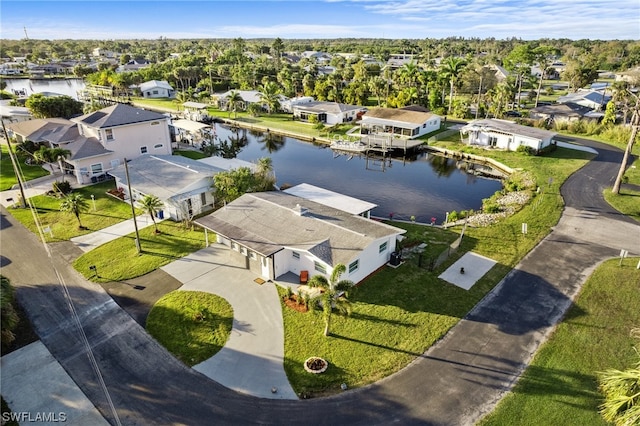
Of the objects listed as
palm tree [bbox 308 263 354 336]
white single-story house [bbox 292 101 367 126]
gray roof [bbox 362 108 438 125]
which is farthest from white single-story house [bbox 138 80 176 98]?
palm tree [bbox 308 263 354 336]

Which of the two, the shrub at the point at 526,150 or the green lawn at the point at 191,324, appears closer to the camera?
the green lawn at the point at 191,324

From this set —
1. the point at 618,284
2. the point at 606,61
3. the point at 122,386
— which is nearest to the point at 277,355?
the point at 122,386

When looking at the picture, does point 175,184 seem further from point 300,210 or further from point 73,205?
point 300,210

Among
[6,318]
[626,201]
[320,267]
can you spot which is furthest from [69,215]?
[626,201]

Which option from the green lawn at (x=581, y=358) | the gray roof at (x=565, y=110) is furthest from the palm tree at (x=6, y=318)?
the gray roof at (x=565, y=110)

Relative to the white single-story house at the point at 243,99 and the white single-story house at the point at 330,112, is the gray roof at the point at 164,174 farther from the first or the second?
the white single-story house at the point at 243,99

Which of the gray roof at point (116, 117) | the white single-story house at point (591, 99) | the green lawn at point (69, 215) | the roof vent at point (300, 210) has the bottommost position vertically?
the green lawn at point (69, 215)

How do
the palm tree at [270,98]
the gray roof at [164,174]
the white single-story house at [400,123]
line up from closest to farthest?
1. the gray roof at [164,174]
2. the white single-story house at [400,123]
3. the palm tree at [270,98]
